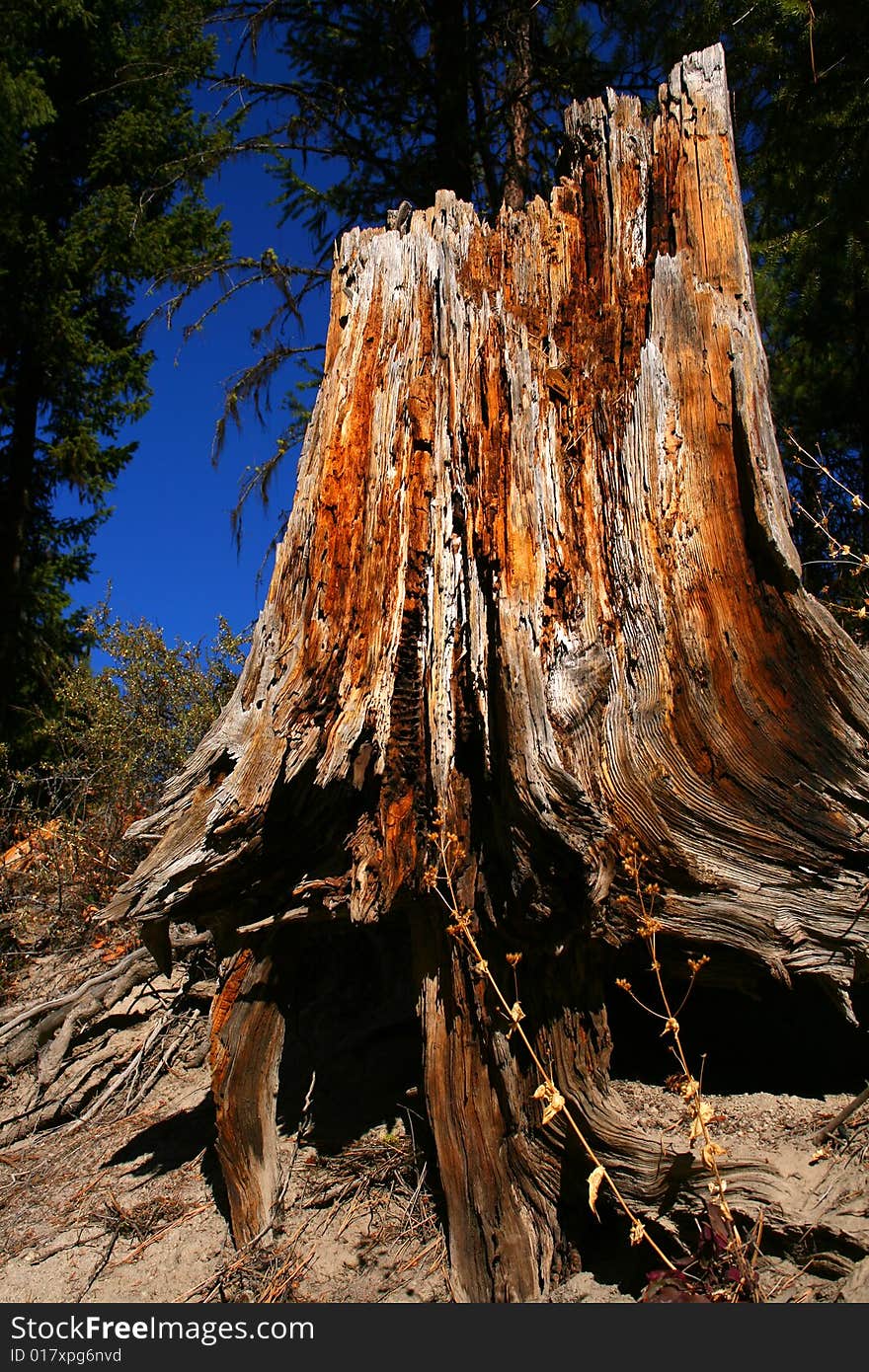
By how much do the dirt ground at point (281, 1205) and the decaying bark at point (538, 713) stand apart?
15 cm

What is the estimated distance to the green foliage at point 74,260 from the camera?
10055mm

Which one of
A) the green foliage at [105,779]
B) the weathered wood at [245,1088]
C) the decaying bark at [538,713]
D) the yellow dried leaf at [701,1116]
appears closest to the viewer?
the yellow dried leaf at [701,1116]

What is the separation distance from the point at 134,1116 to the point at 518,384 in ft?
11.6

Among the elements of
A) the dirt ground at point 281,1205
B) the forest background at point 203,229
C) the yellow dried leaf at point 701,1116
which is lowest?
the dirt ground at point 281,1205

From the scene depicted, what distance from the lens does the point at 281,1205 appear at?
3.23 meters

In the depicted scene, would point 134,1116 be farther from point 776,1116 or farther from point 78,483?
point 78,483

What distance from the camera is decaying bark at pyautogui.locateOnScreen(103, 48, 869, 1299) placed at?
9.40 ft

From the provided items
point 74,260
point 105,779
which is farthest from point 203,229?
point 105,779

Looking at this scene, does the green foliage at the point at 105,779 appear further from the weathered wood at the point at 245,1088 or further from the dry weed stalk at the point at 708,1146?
the dry weed stalk at the point at 708,1146

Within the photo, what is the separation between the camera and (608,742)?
302 centimetres

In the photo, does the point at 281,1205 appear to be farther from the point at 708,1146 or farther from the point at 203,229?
the point at 203,229

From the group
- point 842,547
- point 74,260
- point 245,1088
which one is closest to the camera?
point 245,1088

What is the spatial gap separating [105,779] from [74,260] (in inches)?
246

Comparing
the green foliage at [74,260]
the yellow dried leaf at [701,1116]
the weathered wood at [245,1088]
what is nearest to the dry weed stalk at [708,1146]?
the yellow dried leaf at [701,1116]
